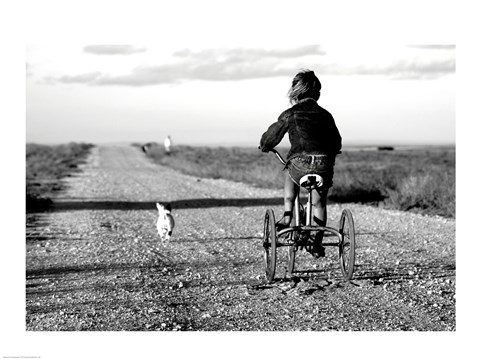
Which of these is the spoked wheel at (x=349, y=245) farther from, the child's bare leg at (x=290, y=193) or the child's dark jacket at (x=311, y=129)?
the child's dark jacket at (x=311, y=129)

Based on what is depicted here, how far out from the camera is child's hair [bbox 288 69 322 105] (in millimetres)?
5734

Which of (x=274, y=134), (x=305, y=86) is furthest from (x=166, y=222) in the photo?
(x=305, y=86)

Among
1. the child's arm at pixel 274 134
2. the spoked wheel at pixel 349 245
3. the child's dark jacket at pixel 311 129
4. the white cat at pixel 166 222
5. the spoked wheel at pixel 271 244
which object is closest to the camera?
the child's dark jacket at pixel 311 129

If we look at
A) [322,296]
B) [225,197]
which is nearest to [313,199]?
[322,296]

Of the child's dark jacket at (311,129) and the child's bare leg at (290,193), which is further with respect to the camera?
the child's bare leg at (290,193)

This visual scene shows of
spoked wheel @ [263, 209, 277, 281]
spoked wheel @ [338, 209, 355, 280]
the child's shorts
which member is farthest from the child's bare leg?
spoked wheel @ [338, 209, 355, 280]

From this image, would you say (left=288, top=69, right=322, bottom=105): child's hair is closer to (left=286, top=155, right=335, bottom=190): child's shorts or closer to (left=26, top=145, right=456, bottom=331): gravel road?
(left=286, top=155, right=335, bottom=190): child's shorts

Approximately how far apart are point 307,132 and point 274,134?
305 mm

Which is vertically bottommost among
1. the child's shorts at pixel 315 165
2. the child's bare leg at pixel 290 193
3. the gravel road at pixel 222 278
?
the gravel road at pixel 222 278

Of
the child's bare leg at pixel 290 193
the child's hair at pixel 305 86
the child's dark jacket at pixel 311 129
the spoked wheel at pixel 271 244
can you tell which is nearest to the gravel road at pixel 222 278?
the spoked wheel at pixel 271 244

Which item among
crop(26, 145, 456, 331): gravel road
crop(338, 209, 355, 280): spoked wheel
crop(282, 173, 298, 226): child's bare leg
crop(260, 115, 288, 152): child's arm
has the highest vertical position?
crop(260, 115, 288, 152): child's arm

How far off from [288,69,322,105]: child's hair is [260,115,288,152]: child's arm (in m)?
0.24

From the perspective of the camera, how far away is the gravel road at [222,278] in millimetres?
5555

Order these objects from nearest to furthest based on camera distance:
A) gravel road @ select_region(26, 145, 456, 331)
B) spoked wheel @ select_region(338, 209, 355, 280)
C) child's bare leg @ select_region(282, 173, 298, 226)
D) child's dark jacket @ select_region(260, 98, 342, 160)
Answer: gravel road @ select_region(26, 145, 456, 331)
child's dark jacket @ select_region(260, 98, 342, 160)
spoked wheel @ select_region(338, 209, 355, 280)
child's bare leg @ select_region(282, 173, 298, 226)
